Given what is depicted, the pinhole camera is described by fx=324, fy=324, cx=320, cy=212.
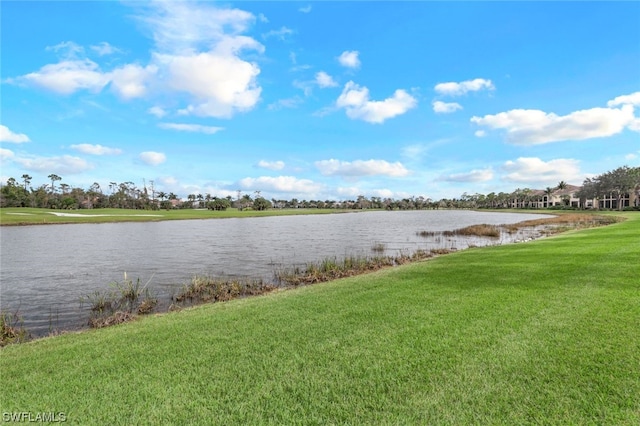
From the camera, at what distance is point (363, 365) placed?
4449 mm

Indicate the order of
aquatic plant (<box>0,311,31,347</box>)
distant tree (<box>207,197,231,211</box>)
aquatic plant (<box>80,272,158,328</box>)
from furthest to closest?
distant tree (<box>207,197,231,211</box>)
aquatic plant (<box>80,272,158,328</box>)
aquatic plant (<box>0,311,31,347</box>)

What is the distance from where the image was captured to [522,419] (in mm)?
3291

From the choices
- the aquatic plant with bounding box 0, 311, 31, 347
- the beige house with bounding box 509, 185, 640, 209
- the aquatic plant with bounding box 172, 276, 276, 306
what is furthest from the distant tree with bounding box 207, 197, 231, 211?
the beige house with bounding box 509, 185, 640, 209

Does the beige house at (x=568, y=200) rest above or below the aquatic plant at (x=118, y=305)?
above

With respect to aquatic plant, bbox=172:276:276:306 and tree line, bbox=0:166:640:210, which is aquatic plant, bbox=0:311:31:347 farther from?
tree line, bbox=0:166:640:210

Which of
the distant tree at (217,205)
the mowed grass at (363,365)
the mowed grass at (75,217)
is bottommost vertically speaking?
the mowed grass at (363,365)

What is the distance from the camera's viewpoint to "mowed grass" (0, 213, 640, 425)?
353 cm

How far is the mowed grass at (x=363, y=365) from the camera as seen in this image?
3.53m

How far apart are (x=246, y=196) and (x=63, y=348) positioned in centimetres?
16729

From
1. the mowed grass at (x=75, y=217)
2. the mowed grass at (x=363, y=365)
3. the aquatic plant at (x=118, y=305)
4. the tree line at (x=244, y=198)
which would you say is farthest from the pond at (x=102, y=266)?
the tree line at (x=244, y=198)

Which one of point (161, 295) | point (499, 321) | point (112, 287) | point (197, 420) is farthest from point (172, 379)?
point (112, 287)

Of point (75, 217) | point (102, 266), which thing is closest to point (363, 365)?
point (102, 266)

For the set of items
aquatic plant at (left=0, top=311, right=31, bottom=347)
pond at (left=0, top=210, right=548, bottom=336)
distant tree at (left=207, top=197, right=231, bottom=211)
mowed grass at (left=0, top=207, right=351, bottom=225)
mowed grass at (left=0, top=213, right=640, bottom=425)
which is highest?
distant tree at (left=207, top=197, right=231, bottom=211)

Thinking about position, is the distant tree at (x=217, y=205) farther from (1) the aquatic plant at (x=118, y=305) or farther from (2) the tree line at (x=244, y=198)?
(1) the aquatic plant at (x=118, y=305)
